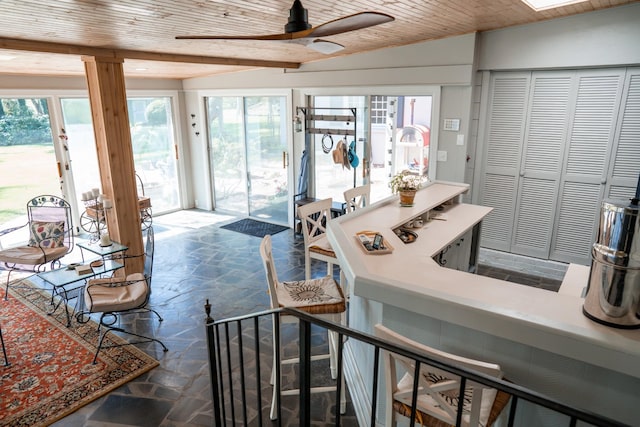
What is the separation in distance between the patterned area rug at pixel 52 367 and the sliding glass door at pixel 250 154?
3.82m

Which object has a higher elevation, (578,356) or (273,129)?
(273,129)

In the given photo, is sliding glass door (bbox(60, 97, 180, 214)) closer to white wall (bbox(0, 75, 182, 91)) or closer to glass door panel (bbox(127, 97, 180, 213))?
glass door panel (bbox(127, 97, 180, 213))

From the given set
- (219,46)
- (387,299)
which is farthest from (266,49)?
(387,299)

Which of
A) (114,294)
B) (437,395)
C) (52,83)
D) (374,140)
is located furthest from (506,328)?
(52,83)

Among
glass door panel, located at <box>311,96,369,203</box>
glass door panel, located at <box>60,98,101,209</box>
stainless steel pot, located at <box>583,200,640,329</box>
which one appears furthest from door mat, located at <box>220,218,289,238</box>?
stainless steel pot, located at <box>583,200,640,329</box>

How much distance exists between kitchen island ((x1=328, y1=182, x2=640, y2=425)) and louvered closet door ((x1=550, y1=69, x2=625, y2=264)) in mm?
2467

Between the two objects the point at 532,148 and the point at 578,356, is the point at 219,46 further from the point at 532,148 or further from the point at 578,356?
the point at 578,356

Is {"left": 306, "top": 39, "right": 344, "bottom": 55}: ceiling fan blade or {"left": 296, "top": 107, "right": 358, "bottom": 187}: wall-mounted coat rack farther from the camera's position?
{"left": 296, "top": 107, "right": 358, "bottom": 187}: wall-mounted coat rack

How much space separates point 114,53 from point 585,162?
5129mm

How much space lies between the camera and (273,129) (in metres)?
7.09

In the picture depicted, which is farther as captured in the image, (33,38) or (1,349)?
(1,349)

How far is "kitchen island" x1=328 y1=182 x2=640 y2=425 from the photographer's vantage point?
5.31 ft

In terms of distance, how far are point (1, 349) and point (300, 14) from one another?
12.4ft

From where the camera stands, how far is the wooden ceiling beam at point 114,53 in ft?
11.5
